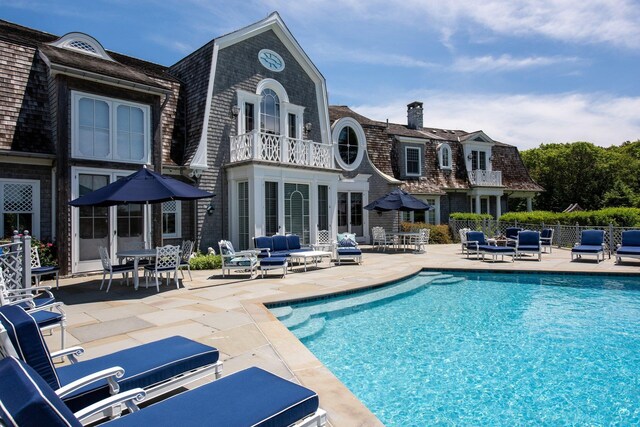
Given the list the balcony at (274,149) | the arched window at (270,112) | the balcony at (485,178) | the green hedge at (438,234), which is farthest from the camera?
the balcony at (485,178)

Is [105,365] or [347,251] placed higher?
[347,251]

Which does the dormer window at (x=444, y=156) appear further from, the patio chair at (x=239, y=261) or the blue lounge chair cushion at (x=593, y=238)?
the patio chair at (x=239, y=261)

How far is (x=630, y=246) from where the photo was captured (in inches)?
522

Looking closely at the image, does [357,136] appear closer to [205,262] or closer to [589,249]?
[205,262]

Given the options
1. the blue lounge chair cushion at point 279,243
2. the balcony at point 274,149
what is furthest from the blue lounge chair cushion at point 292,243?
the balcony at point 274,149

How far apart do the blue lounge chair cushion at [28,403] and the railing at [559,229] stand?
59.1 feet

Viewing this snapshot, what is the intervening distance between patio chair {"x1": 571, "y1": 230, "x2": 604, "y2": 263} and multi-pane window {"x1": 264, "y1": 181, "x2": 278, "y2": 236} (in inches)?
416

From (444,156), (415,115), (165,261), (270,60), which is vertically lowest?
(165,261)

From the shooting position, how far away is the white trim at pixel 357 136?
18.6 metres

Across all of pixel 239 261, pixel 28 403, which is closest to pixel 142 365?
pixel 28 403

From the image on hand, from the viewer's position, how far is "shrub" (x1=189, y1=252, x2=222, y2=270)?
11797mm

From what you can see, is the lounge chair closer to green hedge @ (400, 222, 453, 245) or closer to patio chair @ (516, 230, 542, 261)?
patio chair @ (516, 230, 542, 261)

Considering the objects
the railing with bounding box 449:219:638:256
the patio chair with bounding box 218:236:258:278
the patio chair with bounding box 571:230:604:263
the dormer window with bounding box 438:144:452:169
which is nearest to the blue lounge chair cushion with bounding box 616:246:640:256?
the patio chair with bounding box 571:230:604:263

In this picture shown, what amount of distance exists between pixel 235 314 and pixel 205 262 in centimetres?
599
